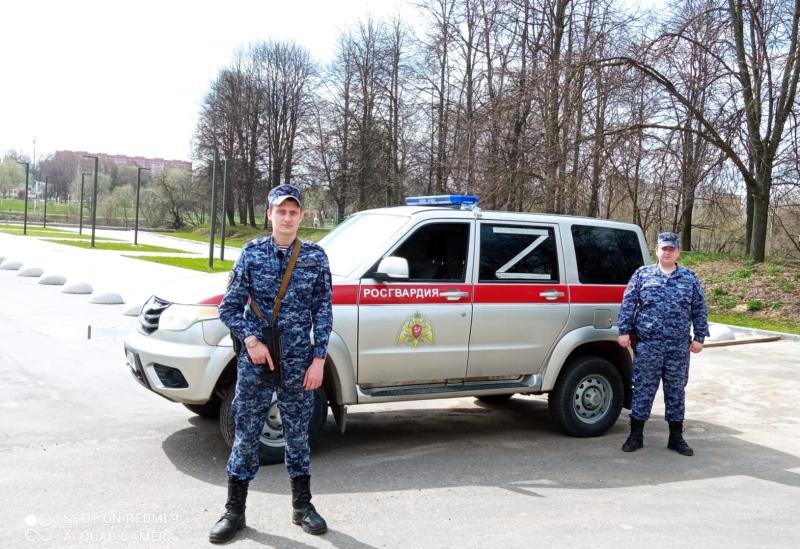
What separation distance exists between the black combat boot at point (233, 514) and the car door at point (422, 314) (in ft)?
5.62

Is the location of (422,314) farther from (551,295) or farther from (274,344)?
(274,344)

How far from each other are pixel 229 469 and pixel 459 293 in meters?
2.60

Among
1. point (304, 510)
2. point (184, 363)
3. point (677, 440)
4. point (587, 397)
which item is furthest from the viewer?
point (587, 397)

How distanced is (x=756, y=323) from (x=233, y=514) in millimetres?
15690

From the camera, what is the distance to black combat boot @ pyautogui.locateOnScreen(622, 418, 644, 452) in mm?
6535

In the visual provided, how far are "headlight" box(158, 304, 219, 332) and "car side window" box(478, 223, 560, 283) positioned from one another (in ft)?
7.38

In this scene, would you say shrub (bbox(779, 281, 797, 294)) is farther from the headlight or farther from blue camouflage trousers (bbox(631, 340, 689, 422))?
the headlight

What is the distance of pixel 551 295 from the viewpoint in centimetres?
670

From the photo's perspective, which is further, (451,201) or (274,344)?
(451,201)

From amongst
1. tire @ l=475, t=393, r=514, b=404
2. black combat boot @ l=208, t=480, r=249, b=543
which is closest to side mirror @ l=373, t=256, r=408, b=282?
black combat boot @ l=208, t=480, r=249, b=543

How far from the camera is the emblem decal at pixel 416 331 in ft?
19.5

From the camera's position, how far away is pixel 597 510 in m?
4.97

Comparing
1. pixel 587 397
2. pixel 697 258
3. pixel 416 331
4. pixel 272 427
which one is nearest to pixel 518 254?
pixel 416 331

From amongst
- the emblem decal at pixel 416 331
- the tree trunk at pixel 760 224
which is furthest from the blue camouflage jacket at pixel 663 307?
the tree trunk at pixel 760 224
